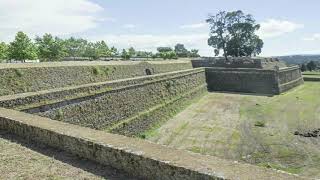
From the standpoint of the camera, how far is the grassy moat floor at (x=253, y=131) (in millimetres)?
16717

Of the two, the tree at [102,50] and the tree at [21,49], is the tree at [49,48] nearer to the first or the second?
the tree at [21,49]

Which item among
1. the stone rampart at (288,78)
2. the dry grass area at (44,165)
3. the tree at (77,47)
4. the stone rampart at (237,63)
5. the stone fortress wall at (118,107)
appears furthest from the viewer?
the tree at (77,47)

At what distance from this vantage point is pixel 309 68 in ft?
252

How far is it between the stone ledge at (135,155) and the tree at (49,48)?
122 feet

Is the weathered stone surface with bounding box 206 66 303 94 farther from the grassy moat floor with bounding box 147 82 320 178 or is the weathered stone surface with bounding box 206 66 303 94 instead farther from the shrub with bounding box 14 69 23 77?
the shrub with bounding box 14 69 23 77

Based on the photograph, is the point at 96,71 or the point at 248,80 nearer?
the point at 96,71

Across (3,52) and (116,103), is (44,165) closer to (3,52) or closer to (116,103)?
(116,103)

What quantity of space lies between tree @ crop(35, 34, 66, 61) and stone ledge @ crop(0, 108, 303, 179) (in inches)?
1465

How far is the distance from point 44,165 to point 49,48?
4065 cm

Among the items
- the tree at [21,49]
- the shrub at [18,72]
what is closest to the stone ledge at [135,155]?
the shrub at [18,72]

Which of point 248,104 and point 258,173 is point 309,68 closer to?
point 248,104

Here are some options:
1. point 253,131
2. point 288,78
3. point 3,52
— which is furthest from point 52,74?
point 288,78

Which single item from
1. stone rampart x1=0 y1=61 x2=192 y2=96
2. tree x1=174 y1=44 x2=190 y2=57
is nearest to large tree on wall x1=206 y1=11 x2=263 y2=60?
tree x1=174 y1=44 x2=190 y2=57

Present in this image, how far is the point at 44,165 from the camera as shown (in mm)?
7574
